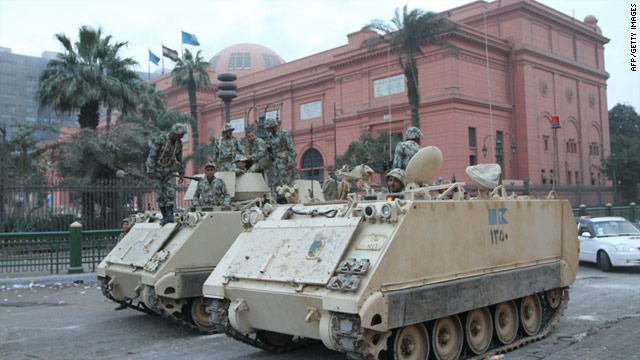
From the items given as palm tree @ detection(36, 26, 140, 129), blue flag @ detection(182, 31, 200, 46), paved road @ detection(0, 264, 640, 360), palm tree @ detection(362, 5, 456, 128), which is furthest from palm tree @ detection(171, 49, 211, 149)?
paved road @ detection(0, 264, 640, 360)

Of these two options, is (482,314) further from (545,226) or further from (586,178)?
(586,178)

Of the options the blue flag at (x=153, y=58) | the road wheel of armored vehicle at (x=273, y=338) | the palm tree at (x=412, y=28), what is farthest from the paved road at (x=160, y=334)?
the blue flag at (x=153, y=58)

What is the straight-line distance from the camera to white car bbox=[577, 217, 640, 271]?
1342 centimetres

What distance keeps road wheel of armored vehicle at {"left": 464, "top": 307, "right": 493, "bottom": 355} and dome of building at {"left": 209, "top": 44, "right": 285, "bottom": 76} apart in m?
53.0

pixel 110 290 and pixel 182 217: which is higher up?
pixel 182 217

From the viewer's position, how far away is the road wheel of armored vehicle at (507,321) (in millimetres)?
6957

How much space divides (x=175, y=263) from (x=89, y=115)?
68.1ft

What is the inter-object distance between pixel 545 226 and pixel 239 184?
485cm

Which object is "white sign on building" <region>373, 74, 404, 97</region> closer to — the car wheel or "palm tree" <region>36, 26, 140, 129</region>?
"palm tree" <region>36, 26, 140, 129</region>

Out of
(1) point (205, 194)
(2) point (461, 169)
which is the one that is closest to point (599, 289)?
(1) point (205, 194)

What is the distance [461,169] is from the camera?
3594 centimetres

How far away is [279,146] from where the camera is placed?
1016 cm

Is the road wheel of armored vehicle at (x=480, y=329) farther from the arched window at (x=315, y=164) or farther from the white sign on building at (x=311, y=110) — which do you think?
the white sign on building at (x=311, y=110)

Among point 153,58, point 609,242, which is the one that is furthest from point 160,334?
point 153,58
